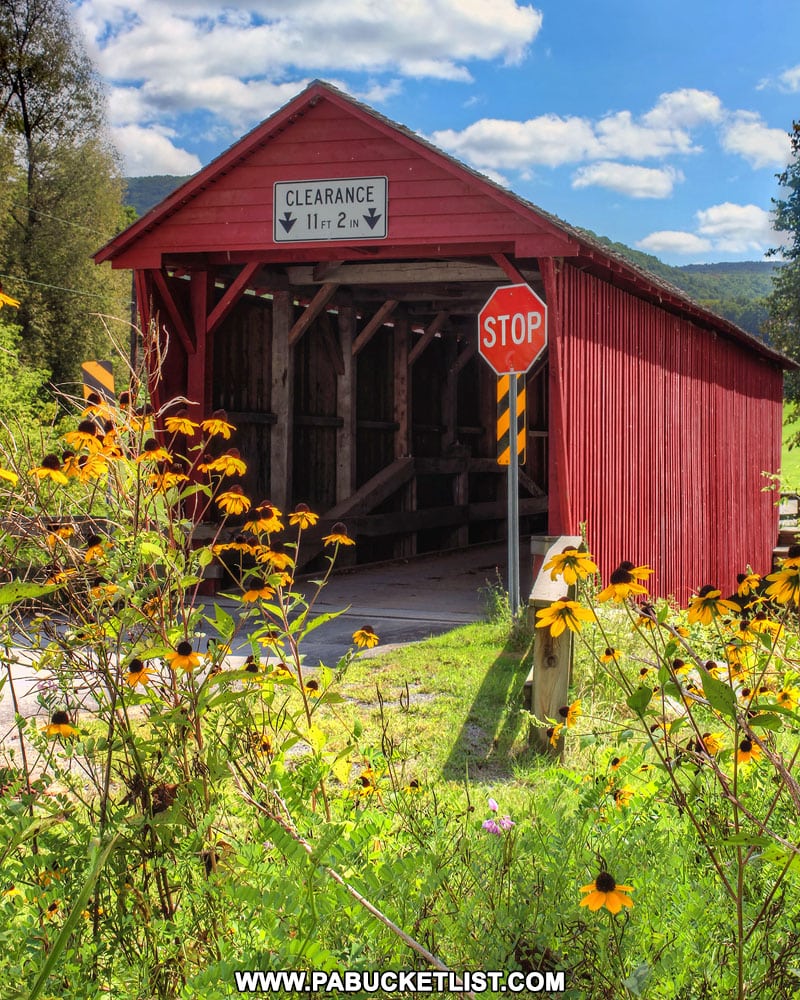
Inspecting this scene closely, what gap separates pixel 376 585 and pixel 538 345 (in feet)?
13.5

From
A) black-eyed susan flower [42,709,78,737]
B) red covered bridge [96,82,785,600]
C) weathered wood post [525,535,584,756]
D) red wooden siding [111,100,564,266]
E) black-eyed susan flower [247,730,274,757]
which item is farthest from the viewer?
red covered bridge [96,82,785,600]

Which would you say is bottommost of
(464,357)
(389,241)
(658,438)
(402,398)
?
(658,438)

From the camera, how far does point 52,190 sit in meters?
36.6

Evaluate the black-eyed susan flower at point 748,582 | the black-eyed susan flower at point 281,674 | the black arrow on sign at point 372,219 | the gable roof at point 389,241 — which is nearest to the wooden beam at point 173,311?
the gable roof at point 389,241

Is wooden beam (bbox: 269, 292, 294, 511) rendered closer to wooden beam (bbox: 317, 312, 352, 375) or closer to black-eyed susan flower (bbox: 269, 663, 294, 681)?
wooden beam (bbox: 317, 312, 352, 375)

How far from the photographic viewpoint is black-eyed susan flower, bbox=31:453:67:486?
8.41 ft

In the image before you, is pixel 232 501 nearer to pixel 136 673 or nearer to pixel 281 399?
pixel 136 673

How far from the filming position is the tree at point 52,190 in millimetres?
35281

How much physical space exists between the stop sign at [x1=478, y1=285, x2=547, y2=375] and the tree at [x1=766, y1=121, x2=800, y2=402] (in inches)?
1242

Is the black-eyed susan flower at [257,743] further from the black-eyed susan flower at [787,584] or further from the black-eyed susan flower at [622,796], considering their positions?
the black-eyed susan flower at [787,584]

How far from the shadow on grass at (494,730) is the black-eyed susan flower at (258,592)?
1709mm

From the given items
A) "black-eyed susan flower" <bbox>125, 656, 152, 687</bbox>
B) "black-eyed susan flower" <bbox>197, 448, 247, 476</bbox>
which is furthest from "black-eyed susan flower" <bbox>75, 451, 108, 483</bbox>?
"black-eyed susan flower" <bbox>125, 656, 152, 687</bbox>

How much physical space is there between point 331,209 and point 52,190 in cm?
3016

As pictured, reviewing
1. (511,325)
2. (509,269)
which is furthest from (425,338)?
(511,325)
